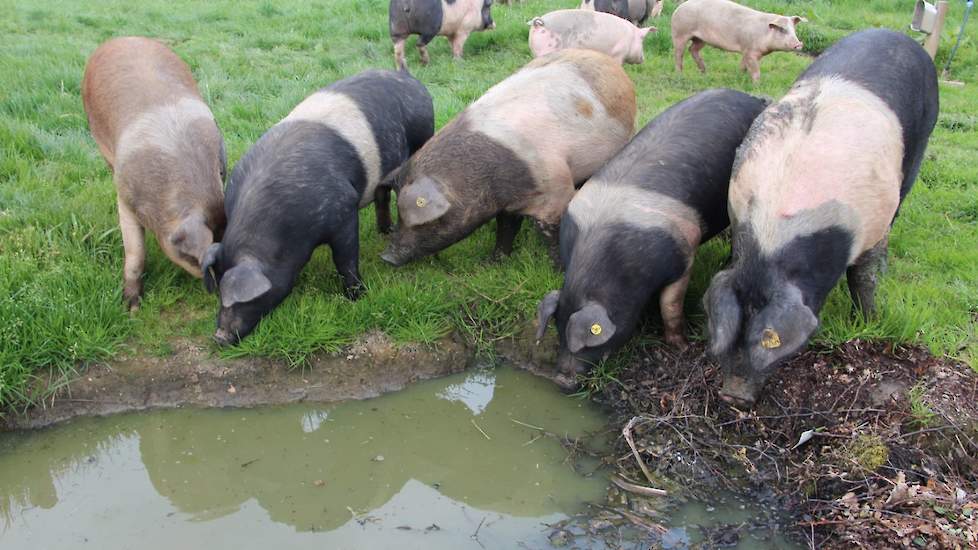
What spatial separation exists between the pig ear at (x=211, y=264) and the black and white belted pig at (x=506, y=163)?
1005 millimetres

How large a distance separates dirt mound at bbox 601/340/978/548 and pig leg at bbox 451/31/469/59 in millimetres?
7175

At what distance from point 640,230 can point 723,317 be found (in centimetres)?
69

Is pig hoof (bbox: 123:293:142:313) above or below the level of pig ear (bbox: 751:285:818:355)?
below

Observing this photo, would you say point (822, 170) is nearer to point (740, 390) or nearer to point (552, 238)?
point (740, 390)

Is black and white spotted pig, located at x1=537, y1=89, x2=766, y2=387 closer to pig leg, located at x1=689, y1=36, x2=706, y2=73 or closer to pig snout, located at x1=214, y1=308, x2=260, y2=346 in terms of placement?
pig snout, located at x1=214, y1=308, x2=260, y2=346

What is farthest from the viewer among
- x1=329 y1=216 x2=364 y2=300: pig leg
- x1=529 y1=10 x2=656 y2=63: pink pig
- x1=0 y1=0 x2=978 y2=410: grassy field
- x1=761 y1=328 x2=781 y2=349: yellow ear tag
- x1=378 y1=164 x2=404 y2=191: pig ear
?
x1=529 y1=10 x2=656 y2=63: pink pig

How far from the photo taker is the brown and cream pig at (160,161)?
471cm

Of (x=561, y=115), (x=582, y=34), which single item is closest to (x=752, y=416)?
(x=561, y=115)

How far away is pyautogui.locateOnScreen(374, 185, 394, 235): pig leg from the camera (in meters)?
5.59

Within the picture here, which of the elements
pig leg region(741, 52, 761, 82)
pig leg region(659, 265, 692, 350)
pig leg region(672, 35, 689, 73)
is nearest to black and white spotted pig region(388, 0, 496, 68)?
pig leg region(672, 35, 689, 73)

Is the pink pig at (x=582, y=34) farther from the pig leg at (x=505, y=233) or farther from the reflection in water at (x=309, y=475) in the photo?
the reflection in water at (x=309, y=475)

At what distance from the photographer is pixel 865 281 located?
171 inches

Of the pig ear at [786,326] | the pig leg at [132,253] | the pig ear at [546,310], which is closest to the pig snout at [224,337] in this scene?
the pig leg at [132,253]

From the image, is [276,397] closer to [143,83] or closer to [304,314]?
[304,314]
